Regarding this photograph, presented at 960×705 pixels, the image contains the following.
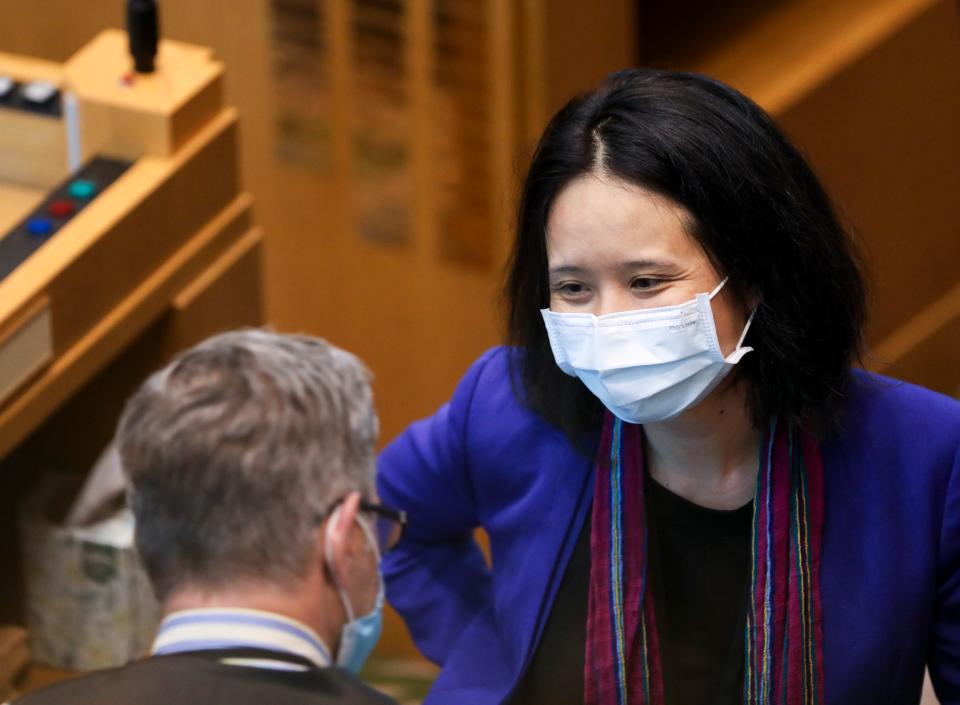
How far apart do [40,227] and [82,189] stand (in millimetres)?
114

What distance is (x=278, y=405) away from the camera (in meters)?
1.58

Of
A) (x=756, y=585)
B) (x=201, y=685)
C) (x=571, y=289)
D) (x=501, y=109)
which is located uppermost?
(x=571, y=289)

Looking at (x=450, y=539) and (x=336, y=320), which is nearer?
(x=450, y=539)

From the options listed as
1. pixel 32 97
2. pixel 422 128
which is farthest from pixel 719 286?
pixel 422 128

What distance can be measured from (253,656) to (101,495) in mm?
1213

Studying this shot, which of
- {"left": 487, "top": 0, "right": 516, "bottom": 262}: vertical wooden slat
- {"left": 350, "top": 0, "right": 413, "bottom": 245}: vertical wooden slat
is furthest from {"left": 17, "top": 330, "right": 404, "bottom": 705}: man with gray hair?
{"left": 350, "top": 0, "right": 413, "bottom": 245}: vertical wooden slat

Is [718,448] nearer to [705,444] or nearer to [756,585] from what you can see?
[705,444]

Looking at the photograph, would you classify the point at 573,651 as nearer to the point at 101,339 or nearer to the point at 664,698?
the point at 664,698

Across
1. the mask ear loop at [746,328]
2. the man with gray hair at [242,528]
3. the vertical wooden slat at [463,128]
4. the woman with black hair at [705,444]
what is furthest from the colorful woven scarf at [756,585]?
the vertical wooden slat at [463,128]

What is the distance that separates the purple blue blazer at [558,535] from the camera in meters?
1.86

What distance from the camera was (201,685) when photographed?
1.48 metres

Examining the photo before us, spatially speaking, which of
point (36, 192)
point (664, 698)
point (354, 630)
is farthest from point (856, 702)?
point (36, 192)

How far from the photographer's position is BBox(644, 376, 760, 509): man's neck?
1938mm

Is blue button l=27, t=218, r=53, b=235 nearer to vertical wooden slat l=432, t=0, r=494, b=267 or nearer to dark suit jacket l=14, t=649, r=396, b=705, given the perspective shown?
vertical wooden slat l=432, t=0, r=494, b=267
